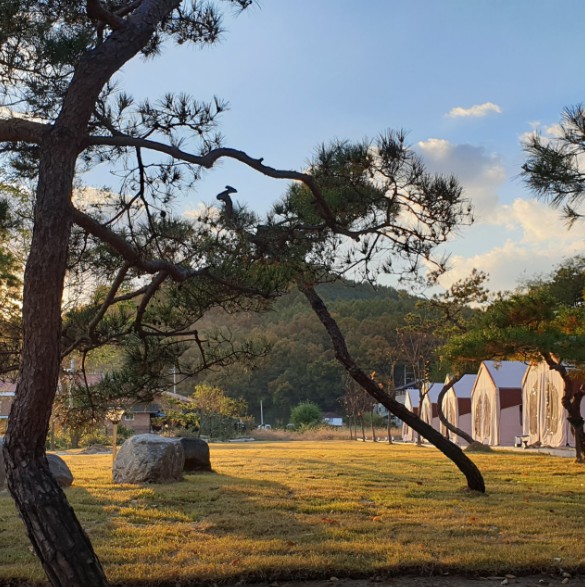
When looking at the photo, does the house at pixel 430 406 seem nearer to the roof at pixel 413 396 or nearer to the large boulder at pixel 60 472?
the roof at pixel 413 396

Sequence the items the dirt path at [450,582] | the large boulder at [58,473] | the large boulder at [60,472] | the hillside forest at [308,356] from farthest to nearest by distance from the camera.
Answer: the hillside forest at [308,356], the large boulder at [60,472], the large boulder at [58,473], the dirt path at [450,582]

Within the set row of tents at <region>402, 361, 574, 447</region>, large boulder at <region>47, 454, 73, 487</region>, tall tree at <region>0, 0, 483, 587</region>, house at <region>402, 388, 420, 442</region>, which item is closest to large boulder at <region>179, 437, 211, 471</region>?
large boulder at <region>47, 454, 73, 487</region>

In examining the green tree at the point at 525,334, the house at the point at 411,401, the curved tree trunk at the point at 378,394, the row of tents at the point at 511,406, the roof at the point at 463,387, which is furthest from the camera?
the house at the point at 411,401

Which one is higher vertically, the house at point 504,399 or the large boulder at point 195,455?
the house at point 504,399

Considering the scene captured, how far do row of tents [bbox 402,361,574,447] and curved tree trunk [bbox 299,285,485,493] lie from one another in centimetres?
980

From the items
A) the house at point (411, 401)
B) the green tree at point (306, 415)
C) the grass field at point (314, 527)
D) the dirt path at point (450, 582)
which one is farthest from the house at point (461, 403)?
the dirt path at point (450, 582)

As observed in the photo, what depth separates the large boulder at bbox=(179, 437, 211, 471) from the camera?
1165cm

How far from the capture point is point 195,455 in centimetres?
1169

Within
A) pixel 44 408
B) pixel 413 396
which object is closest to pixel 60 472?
pixel 44 408

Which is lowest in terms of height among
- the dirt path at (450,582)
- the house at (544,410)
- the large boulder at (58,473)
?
the dirt path at (450,582)

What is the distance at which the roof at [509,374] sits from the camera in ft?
77.3

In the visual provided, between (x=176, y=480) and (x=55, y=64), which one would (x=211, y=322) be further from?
(x=176, y=480)

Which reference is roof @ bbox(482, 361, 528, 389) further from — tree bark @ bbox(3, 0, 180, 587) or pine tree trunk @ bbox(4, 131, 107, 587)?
pine tree trunk @ bbox(4, 131, 107, 587)

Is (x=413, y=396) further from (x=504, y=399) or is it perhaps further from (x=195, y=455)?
(x=195, y=455)
